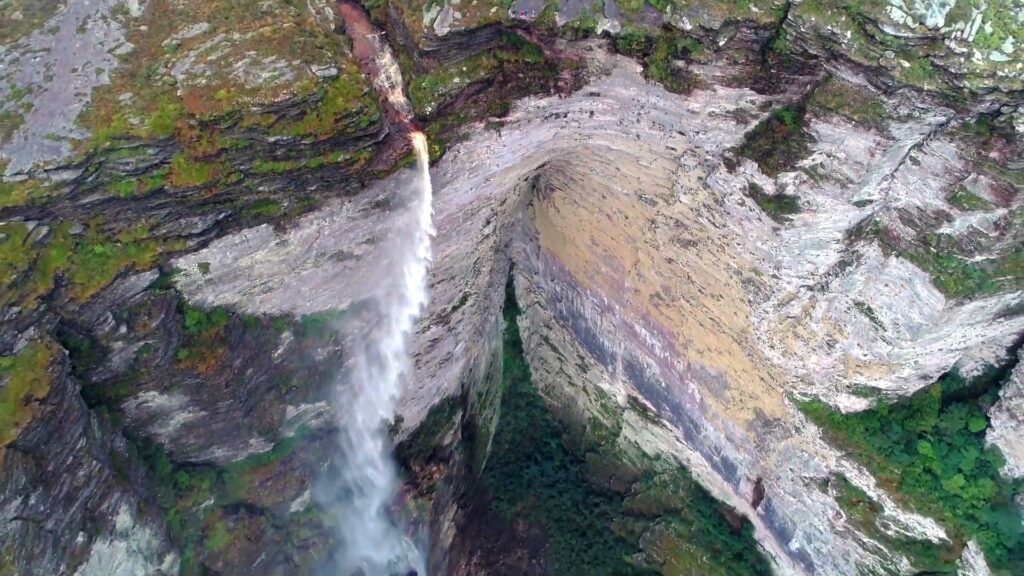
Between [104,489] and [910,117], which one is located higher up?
[910,117]

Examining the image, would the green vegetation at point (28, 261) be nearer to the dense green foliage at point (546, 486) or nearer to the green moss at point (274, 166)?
the green moss at point (274, 166)

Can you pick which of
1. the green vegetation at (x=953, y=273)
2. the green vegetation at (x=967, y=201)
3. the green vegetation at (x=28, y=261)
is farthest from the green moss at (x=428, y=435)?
the green vegetation at (x=967, y=201)

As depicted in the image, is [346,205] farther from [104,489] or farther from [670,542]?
[670,542]

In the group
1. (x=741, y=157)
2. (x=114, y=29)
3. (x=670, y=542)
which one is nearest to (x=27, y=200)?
(x=114, y=29)

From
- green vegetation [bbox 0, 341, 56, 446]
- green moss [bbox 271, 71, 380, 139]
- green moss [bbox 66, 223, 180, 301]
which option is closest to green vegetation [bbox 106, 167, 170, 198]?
green moss [bbox 66, 223, 180, 301]

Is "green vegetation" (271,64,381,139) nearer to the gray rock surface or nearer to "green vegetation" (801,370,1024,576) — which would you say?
the gray rock surface

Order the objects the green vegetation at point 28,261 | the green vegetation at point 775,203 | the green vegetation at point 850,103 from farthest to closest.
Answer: the green vegetation at point 775,203, the green vegetation at point 28,261, the green vegetation at point 850,103

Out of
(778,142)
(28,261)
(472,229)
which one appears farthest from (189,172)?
(778,142)
